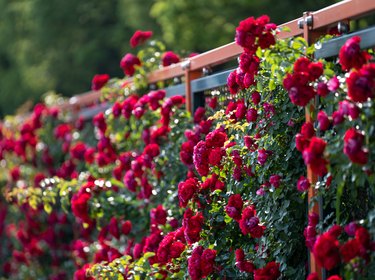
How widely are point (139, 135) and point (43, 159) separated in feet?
8.74

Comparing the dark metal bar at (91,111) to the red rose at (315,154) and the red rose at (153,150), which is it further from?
the red rose at (315,154)

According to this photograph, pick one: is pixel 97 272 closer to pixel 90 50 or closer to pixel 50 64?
pixel 90 50

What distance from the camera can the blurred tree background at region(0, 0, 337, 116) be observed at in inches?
460

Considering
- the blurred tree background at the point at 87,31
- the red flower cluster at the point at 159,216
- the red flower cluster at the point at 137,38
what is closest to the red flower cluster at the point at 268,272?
the red flower cluster at the point at 159,216

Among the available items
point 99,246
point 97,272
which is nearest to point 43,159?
point 99,246

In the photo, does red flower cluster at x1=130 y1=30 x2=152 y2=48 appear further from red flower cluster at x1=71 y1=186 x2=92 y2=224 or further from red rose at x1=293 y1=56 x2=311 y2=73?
red rose at x1=293 y1=56 x2=311 y2=73

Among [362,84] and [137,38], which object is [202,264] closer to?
[362,84]

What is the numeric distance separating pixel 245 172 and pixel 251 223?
357 millimetres

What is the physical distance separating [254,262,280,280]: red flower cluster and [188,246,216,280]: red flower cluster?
0.33m

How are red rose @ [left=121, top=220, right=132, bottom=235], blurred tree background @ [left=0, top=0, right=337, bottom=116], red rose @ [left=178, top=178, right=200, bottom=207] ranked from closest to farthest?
red rose @ [left=178, top=178, right=200, bottom=207] < red rose @ [left=121, top=220, right=132, bottom=235] < blurred tree background @ [left=0, top=0, right=337, bottom=116]

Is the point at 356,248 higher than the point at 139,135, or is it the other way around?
the point at 139,135

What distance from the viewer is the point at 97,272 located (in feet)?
15.7

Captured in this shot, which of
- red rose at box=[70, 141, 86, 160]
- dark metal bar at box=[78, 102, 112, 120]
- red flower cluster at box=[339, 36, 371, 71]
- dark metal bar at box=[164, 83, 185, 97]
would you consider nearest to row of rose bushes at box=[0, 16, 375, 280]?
red flower cluster at box=[339, 36, 371, 71]

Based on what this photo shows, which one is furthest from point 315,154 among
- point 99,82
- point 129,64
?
point 99,82
